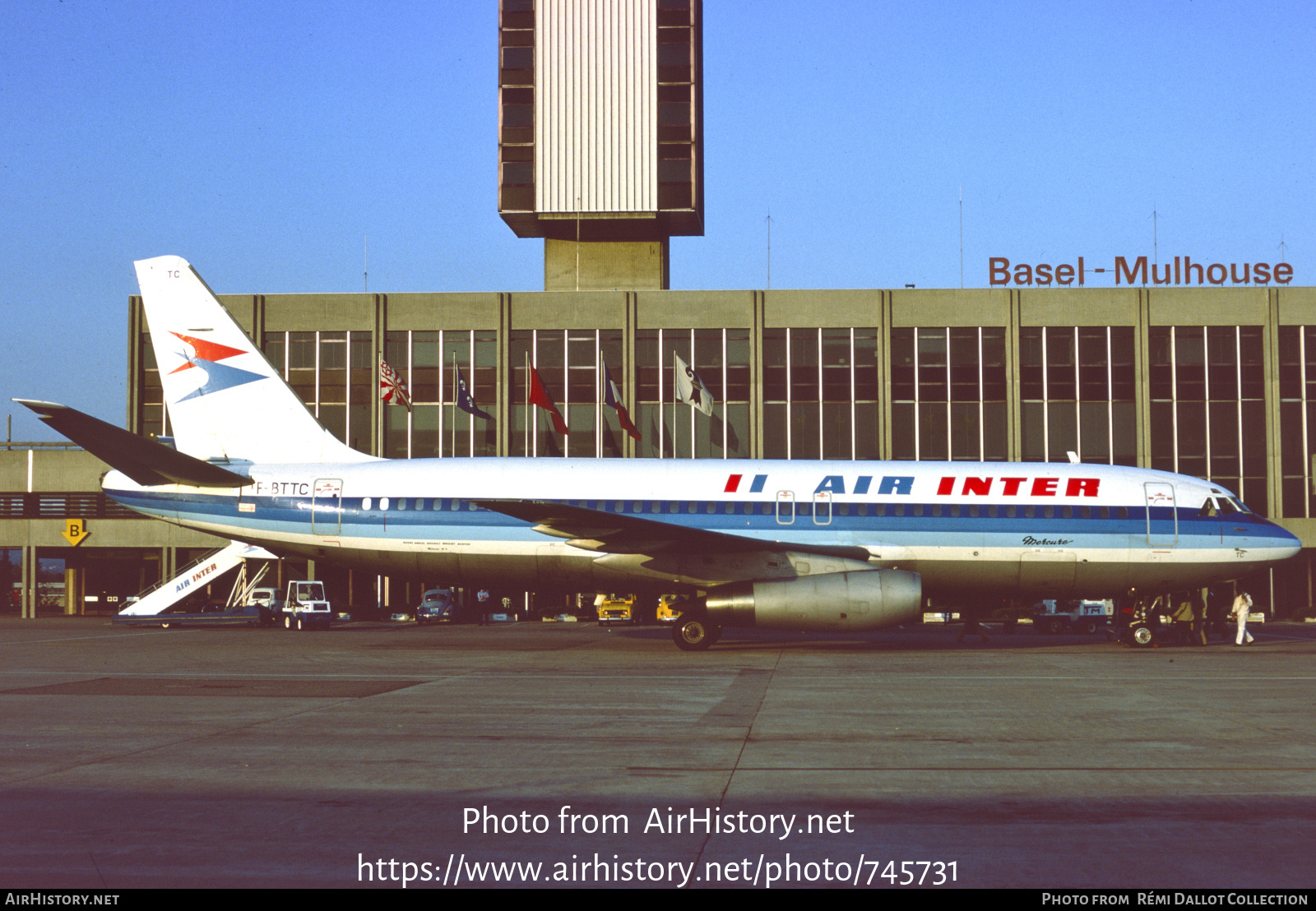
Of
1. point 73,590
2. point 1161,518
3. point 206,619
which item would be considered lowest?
point 73,590

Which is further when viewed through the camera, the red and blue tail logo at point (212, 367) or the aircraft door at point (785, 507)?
the red and blue tail logo at point (212, 367)

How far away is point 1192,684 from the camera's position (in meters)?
16.6

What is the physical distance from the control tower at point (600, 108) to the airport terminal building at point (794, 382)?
6514mm

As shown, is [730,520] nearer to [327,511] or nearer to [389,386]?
[327,511]

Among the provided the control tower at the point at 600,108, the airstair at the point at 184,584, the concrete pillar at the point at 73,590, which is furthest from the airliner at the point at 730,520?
the control tower at the point at 600,108

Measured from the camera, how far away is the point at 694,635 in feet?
76.3

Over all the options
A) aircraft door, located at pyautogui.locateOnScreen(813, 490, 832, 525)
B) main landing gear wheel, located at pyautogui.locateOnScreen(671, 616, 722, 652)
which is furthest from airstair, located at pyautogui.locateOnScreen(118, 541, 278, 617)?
aircraft door, located at pyautogui.locateOnScreen(813, 490, 832, 525)

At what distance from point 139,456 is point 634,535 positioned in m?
Result: 11.2

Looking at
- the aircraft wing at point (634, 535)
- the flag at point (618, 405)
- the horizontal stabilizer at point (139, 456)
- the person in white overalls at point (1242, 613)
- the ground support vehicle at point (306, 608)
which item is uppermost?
the flag at point (618, 405)

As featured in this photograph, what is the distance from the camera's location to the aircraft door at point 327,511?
24.5 metres

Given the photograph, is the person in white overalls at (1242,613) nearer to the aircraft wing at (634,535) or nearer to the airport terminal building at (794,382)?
the aircraft wing at (634,535)

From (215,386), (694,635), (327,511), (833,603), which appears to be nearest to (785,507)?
(833,603)

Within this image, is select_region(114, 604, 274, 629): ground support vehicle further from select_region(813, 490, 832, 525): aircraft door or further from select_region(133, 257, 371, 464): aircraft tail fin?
select_region(813, 490, 832, 525): aircraft door
